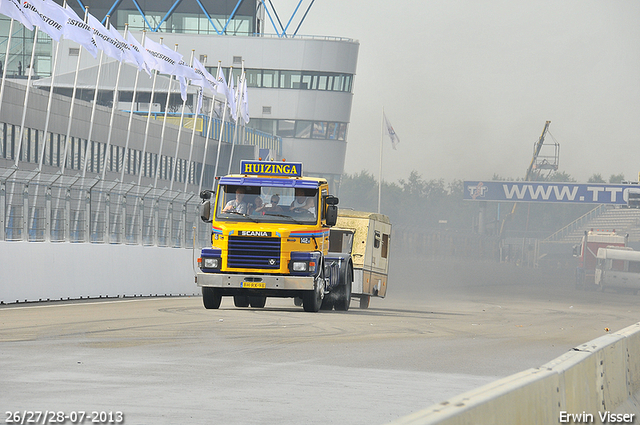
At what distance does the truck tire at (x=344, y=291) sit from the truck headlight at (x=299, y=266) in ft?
8.66

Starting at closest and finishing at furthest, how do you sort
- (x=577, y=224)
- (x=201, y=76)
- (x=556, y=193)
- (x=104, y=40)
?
(x=104, y=40), (x=201, y=76), (x=556, y=193), (x=577, y=224)

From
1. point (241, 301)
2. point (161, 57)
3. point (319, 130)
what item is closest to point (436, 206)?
point (319, 130)

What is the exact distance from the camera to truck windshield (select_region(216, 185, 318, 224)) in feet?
59.3

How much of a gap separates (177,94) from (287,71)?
12538 millimetres

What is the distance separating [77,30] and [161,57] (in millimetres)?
7953

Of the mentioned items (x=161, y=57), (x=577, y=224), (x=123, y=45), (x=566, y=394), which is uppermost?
(x=161, y=57)

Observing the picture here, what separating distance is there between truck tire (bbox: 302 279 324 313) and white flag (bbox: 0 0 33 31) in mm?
13619

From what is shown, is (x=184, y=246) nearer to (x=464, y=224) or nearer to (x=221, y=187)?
(x=221, y=187)

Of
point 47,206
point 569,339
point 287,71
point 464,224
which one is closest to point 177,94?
point 287,71

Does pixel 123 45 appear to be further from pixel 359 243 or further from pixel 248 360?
pixel 248 360

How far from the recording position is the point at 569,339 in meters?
15.6

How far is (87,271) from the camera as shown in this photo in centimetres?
2222

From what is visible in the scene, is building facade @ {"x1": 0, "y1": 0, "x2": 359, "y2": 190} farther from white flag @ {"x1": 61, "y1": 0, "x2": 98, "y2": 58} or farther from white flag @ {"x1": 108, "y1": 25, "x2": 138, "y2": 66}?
white flag @ {"x1": 61, "y1": 0, "x2": 98, "y2": 58}

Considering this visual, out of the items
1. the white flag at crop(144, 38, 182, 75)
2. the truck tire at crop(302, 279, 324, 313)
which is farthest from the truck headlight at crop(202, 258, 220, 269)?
the white flag at crop(144, 38, 182, 75)
